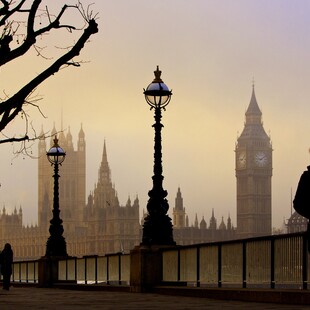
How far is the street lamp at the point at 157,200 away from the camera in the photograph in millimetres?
21828

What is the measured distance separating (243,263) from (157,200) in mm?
4509

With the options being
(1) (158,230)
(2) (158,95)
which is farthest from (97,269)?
(2) (158,95)

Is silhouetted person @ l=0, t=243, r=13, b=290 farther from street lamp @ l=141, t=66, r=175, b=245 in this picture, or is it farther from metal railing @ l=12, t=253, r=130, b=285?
street lamp @ l=141, t=66, r=175, b=245

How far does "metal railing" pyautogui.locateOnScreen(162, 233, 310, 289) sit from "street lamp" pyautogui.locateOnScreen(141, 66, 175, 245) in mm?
397

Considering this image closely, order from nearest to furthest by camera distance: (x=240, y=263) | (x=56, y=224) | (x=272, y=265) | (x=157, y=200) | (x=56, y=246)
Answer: (x=272, y=265) < (x=240, y=263) < (x=157, y=200) < (x=56, y=224) < (x=56, y=246)

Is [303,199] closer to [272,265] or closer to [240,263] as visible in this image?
[272,265]

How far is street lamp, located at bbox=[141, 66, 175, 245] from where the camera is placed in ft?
71.6

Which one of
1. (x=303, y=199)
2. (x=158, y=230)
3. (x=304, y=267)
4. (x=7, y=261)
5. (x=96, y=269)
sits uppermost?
(x=303, y=199)

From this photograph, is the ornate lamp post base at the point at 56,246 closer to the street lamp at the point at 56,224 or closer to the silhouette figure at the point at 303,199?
the street lamp at the point at 56,224

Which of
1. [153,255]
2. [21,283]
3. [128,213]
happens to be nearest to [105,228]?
[128,213]

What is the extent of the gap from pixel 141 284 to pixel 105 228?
556 ft

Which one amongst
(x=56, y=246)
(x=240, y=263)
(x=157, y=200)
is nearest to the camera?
(x=240, y=263)

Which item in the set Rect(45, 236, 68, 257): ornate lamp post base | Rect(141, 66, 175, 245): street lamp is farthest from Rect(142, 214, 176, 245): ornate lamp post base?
Rect(45, 236, 68, 257): ornate lamp post base

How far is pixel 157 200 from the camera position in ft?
71.8
